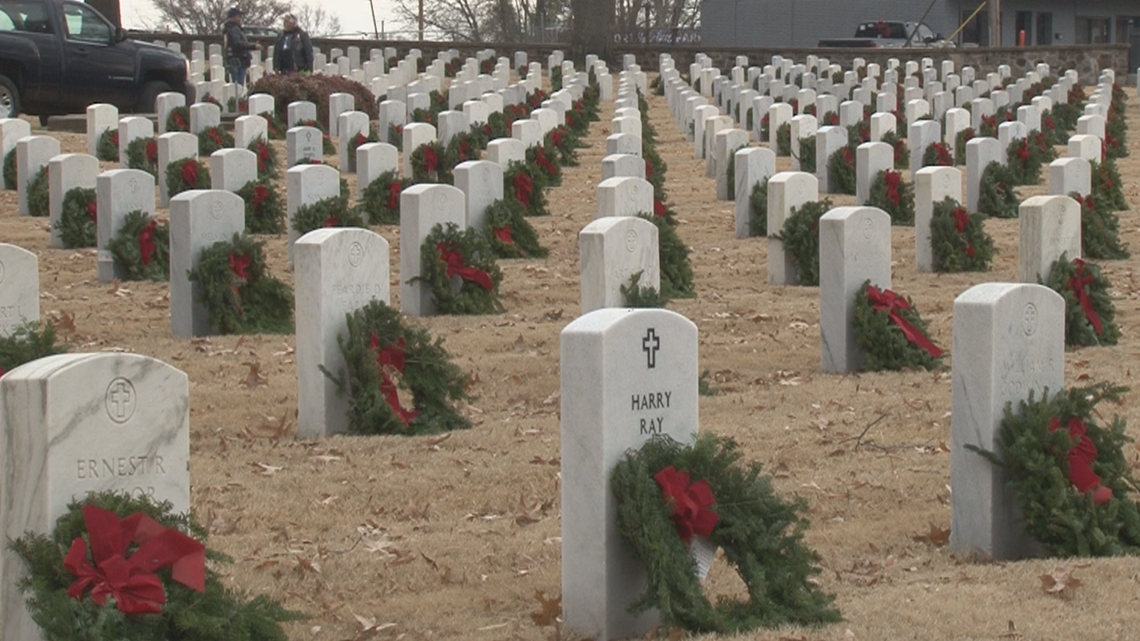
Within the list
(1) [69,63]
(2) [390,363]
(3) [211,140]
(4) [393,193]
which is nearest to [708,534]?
(2) [390,363]

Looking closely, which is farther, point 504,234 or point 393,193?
point 393,193

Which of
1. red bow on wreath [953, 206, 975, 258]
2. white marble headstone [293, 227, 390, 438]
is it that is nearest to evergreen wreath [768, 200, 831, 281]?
red bow on wreath [953, 206, 975, 258]

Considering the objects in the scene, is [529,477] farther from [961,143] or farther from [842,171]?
[961,143]

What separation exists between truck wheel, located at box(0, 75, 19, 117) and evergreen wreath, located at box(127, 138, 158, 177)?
4589mm

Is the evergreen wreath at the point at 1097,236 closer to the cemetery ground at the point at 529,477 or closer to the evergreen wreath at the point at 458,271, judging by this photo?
the cemetery ground at the point at 529,477

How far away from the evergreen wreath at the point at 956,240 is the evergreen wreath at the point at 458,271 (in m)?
3.71

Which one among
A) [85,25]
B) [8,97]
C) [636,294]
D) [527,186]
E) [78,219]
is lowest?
[78,219]

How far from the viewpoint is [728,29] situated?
210 feet

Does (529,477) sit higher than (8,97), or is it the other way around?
(8,97)

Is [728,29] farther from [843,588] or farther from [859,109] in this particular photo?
[843,588]

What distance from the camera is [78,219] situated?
627 inches

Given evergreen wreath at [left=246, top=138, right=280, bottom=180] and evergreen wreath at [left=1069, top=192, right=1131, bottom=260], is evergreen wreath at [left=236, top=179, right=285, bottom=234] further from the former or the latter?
evergreen wreath at [left=1069, top=192, right=1131, bottom=260]

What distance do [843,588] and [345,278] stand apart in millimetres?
3504

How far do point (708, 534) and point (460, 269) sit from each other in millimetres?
Result: 6836
